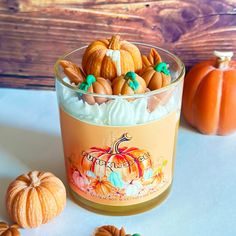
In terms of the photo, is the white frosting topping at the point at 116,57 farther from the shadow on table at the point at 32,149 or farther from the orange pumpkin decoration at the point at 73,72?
the shadow on table at the point at 32,149

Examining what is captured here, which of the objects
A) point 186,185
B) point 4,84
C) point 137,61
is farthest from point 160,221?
point 4,84

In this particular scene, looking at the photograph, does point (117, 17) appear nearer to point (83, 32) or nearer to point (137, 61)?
point (83, 32)

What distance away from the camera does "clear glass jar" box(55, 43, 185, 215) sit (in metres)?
0.48

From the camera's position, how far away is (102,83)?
0.49m

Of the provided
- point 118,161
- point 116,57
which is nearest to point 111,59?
point 116,57

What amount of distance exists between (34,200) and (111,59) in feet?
0.55

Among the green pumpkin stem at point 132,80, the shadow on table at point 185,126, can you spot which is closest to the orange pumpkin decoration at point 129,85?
the green pumpkin stem at point 132,80

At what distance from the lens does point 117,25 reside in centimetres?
75

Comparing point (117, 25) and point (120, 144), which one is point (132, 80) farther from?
point (117, 25)

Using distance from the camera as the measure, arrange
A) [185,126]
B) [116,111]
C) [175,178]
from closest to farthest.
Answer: [116,111] < [175,178] < [185,126]

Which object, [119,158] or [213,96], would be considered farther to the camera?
[213,96]

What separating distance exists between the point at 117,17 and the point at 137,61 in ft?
Answer: 0.79

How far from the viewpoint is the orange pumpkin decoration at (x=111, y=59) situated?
1.67 feet

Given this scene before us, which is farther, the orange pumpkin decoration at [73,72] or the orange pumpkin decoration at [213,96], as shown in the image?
the orange pumpkin decoration at [213,96]
